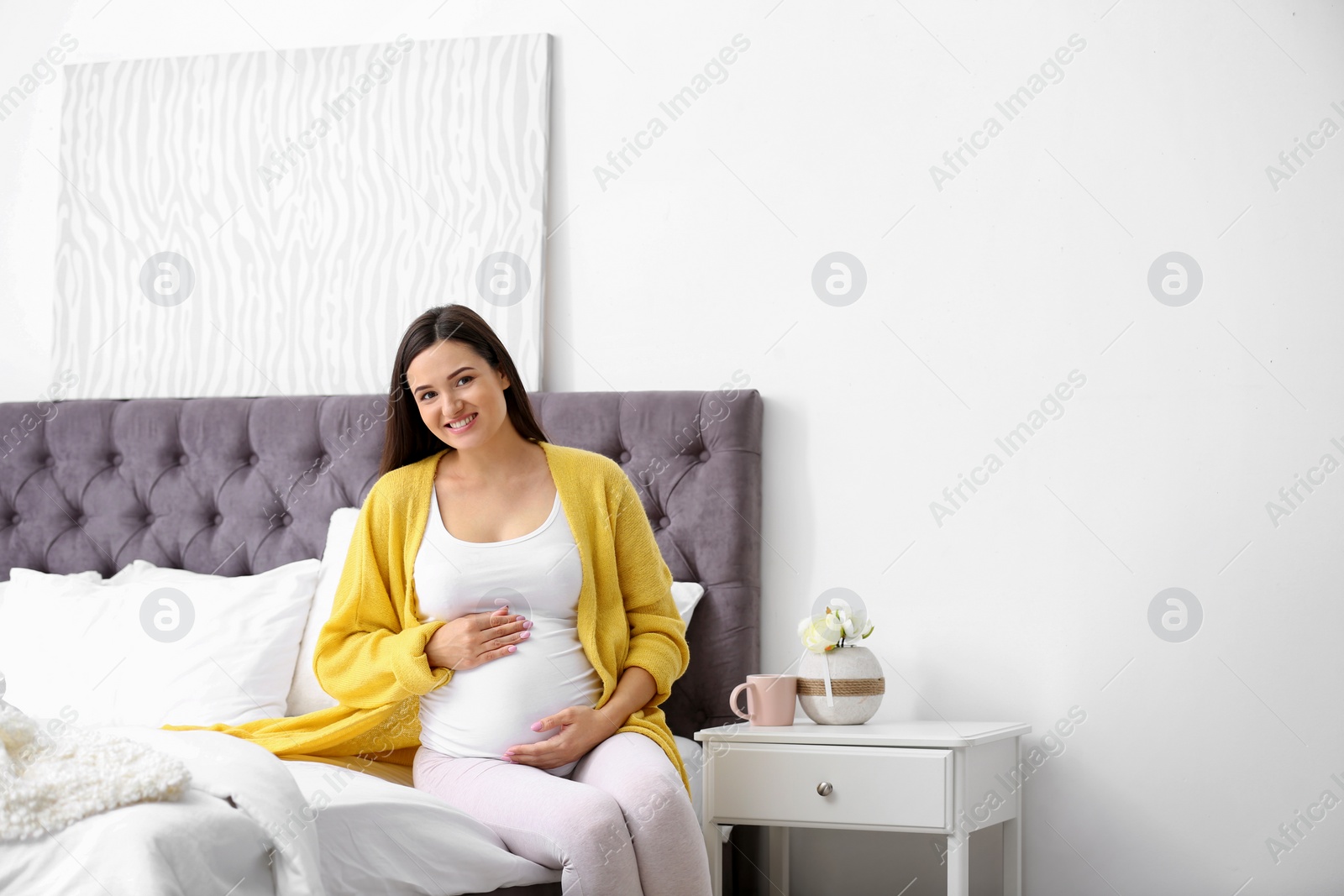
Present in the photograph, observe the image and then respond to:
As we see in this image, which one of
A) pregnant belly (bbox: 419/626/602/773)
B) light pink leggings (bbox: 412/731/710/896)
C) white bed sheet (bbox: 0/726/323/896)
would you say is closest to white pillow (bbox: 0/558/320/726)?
pregnant belly (bbox: 419/626/602/773)

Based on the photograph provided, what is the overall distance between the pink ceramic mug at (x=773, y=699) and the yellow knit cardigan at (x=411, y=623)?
0.72ft

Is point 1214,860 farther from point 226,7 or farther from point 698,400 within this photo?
point 226,7

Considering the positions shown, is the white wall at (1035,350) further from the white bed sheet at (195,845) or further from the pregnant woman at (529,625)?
the white bed sheet at (195,845)

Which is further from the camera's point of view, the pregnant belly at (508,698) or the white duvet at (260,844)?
the pregnant belly at (508,698)

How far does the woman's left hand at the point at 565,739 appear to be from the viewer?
170 centimetres

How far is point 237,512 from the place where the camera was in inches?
99.1

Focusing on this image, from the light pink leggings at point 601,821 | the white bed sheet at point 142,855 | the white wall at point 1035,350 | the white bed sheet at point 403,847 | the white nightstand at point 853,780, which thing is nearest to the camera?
the white bed sheet at point 142,855

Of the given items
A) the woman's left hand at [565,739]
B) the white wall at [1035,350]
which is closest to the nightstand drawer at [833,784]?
the woman's left hand at [565,739]

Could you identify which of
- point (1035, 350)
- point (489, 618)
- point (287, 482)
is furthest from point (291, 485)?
point (1035, 350)

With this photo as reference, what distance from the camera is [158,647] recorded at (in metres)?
2.19

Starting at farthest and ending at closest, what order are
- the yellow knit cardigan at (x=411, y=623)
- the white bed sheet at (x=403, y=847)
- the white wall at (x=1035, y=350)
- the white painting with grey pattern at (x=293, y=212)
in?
1. the white painting with grey pattern at (x=293, y=212)
2. the white wall at (x=1035, y=350)
3. the yellow knit cardigan at (x=411, y=623)
4. the white bed sheet at (x=403, y=847)

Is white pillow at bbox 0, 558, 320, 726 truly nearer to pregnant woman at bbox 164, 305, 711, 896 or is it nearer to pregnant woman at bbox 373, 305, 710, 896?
pregnant woman at bbox 164, 305, 711, 896

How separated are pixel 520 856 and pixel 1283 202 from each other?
1844 mm

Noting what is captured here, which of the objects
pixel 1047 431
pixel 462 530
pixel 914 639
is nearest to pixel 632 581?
pixel 462 530
